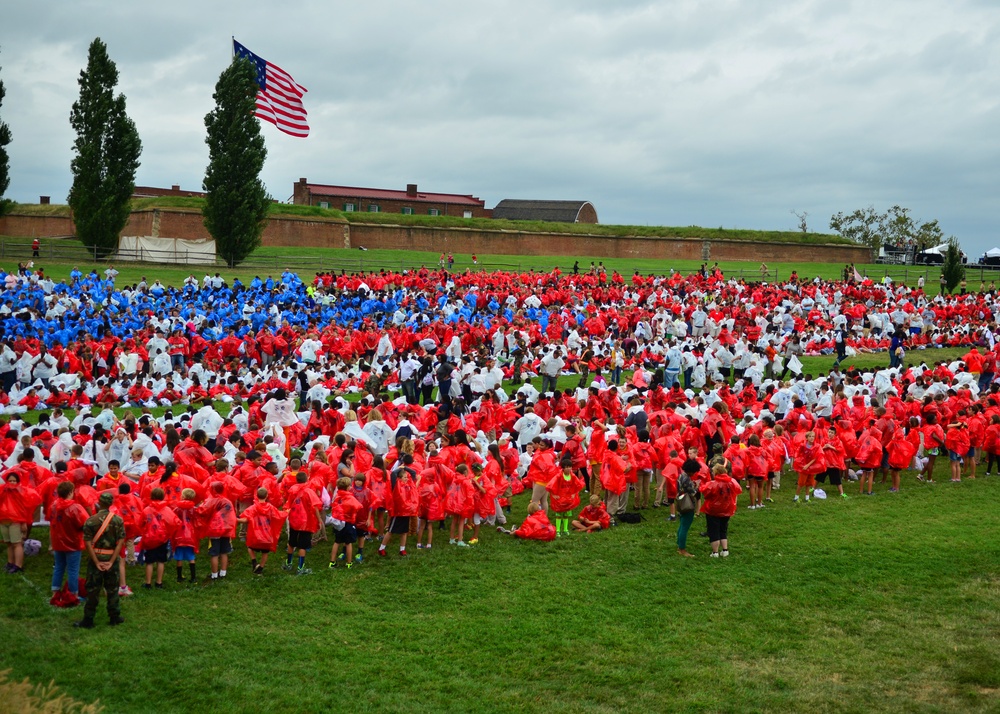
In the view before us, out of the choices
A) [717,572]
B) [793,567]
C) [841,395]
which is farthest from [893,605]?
[841,395]

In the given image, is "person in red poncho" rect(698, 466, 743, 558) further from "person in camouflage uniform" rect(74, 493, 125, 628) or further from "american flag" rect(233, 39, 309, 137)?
"american flag" rect(233, 39, 309, 137)

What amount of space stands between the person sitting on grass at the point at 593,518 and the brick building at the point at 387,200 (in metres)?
59.3

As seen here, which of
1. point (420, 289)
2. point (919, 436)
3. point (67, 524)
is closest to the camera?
point (67, 524)

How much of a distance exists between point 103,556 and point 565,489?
6.01m

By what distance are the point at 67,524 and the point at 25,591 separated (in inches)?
52.2

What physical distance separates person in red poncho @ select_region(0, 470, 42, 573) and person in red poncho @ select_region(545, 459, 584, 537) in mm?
6693

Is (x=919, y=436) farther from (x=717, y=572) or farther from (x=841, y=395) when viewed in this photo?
(x=717, y=572)

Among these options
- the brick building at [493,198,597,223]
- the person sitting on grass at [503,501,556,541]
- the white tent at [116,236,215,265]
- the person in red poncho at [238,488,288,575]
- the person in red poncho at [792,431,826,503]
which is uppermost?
the brick building at [493,198,597,223]

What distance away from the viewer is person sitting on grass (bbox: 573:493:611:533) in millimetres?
12914

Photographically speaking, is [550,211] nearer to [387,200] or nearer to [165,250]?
[387,200]

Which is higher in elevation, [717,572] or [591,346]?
[591,346]

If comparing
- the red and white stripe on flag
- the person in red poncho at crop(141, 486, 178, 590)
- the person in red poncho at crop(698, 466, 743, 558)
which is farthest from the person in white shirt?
the red and white stripe on flag

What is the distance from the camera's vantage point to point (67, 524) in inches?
376

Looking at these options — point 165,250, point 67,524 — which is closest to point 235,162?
point 165,250
